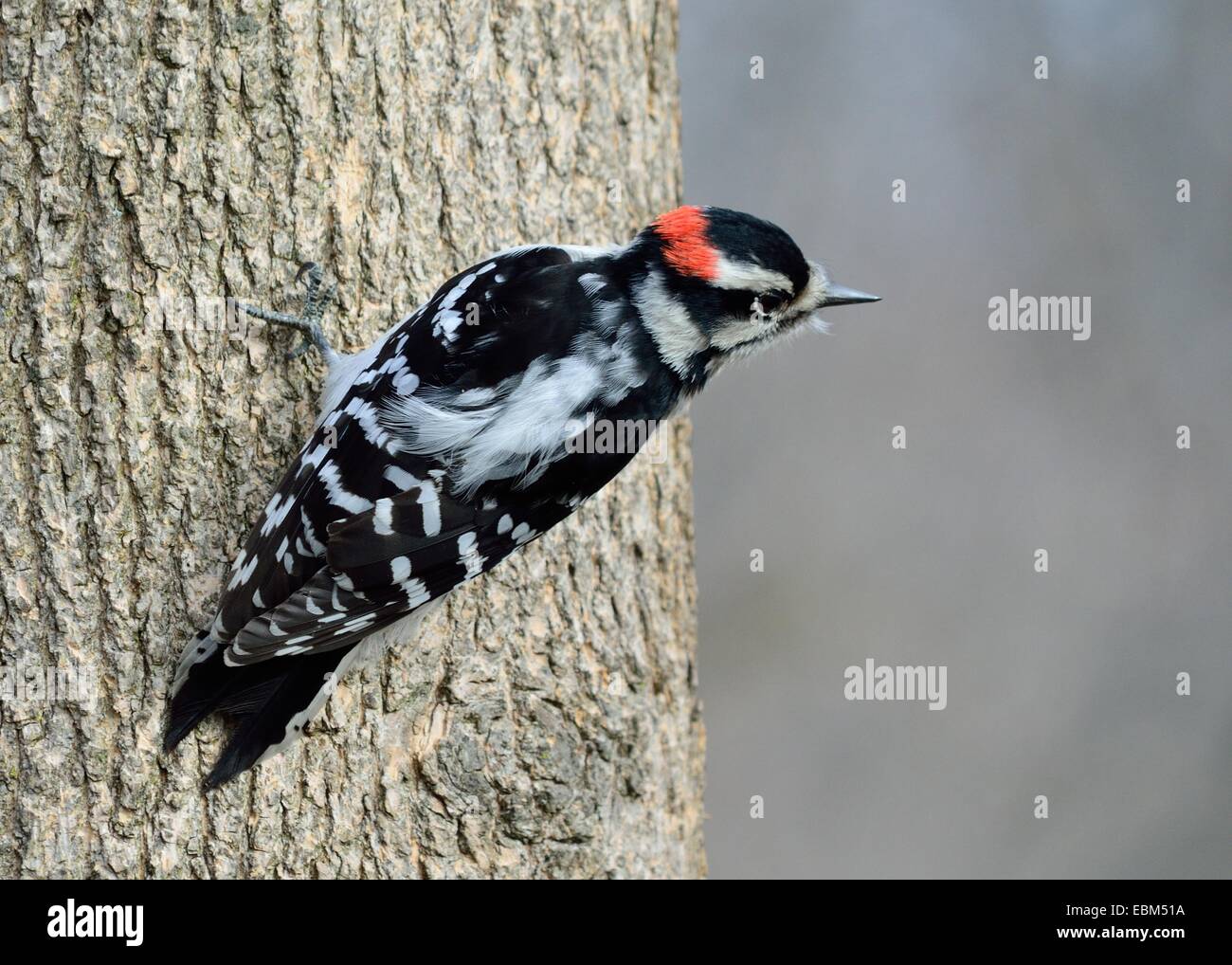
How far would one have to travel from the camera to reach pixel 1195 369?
18.3 feet

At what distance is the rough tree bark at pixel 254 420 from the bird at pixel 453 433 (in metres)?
0.09

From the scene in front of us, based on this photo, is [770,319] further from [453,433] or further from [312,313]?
[312,313]

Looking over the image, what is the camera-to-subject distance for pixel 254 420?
85.4 inches

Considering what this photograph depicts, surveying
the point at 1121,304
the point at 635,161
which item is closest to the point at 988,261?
the point at 1121,304

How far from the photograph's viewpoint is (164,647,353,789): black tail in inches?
80.6

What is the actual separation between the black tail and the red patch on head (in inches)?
39.3
